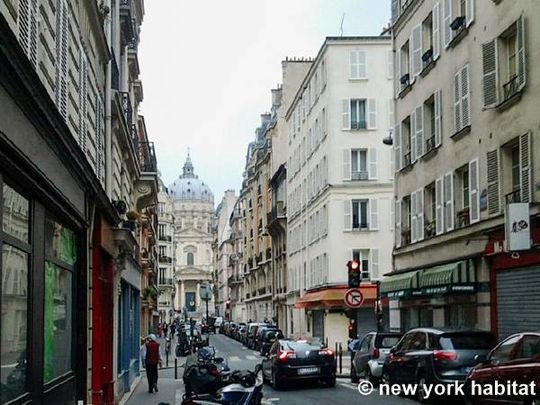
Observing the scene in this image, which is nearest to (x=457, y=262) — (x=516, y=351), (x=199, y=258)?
(x=516, y=351)

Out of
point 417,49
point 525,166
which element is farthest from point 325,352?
point 417,49

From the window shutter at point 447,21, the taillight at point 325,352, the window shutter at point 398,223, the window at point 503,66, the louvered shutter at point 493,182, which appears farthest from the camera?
the window shutter at point 398,223

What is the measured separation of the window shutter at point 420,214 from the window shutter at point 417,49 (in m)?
4.05

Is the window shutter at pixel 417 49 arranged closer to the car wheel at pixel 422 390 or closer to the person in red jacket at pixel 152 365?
the person in red jacket at pixel 152 365

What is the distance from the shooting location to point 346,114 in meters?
50.5

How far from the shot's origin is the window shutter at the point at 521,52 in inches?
881

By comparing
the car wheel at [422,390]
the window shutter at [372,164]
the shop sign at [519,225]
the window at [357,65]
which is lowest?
the car wheel at [422,390]

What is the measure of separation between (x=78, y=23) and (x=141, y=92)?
71.8ft

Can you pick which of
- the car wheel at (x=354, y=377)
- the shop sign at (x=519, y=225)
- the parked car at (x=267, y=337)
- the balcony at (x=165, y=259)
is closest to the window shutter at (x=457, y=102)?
the shop sign at (x=519, y=225)

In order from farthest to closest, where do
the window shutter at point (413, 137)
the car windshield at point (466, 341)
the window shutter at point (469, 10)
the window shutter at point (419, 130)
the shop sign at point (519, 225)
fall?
the window shutter at point (413, 137)
the window shutter at point (419, 130)
the window shutter at point (469, 10)
the shop sign at point (519, 225)
the car windshield at point (466, 341)

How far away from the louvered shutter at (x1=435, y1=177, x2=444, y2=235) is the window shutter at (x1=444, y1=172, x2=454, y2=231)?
332 millimetres

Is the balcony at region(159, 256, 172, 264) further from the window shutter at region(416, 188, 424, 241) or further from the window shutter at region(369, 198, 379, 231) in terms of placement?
the window shutter at region(416, 188, 424, 241)

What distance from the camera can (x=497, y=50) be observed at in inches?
958

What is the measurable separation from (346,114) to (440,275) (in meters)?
23.8
